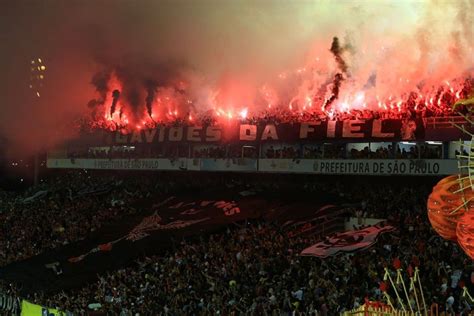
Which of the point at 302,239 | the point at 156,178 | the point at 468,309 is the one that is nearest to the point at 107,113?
the point at 156,178

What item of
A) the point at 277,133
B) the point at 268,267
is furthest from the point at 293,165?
the point at 268,267

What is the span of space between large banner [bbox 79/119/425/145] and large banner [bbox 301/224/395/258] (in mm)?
5872

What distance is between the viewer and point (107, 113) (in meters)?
39.0

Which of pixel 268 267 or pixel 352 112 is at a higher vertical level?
pixel 352 112

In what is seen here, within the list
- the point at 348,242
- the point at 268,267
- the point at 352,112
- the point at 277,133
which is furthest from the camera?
the point at 277,133

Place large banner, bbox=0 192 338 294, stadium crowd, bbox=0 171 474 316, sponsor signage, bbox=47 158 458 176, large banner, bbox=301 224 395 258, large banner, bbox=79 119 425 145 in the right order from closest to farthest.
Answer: stadium crowd, bbox=0 171 474 316 < large banner, bbox=301 224 395 258 < sponsor signage, bbox=47 158 458 176 < large banner, bbox=0 192 338 294 < large banner, bbox=79 119 425 145

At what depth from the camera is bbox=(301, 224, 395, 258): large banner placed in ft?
49.3

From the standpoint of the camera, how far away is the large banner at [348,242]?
1502 cm

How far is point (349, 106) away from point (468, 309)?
16466 mm

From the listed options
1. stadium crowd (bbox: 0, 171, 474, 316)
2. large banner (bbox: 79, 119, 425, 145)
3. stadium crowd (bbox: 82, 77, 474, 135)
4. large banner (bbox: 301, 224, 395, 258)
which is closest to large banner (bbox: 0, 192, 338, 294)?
stadium crowd (bbox: 0, 171, 474, 316)

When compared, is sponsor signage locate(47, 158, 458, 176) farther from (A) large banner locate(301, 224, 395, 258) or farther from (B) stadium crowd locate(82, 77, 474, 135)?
(A) large banner locate(301, 224, 395, 258)

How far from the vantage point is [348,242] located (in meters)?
15.7

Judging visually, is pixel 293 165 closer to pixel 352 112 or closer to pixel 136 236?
pixel 352 112

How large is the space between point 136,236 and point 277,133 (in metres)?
6.94
